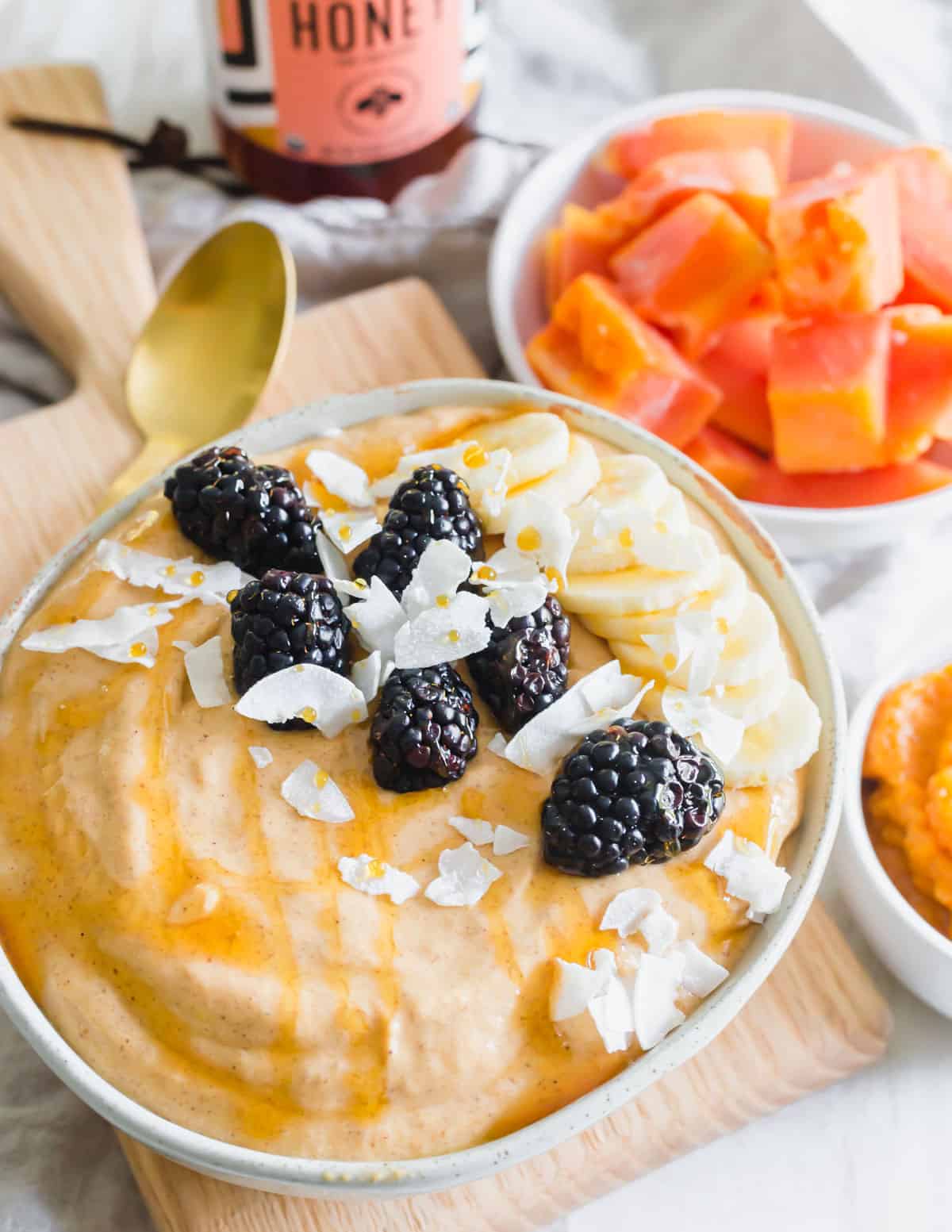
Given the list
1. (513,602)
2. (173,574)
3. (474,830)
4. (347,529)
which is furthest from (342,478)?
(474,830)

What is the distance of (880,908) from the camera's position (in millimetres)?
2141

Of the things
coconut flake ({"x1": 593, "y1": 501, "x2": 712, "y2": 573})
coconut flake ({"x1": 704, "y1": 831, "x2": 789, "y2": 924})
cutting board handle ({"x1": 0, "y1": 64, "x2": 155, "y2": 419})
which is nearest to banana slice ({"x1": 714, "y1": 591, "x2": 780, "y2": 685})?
coconut flake ({"x1": 593, "y1": 501, "x2": 712, "y2": 573})

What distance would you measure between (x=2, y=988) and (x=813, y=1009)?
1.27 metres

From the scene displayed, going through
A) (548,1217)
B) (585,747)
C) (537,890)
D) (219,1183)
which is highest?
(585,747)

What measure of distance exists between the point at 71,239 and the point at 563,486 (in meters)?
1.49

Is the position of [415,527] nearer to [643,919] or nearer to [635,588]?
[635,588]

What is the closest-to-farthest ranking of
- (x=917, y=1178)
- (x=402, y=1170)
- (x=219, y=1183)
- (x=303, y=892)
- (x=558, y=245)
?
(x=402, y=1170) < (x=303, y=892) < (x=219, y=1183) < (x=917, y=1178) < (x=558, y=245)

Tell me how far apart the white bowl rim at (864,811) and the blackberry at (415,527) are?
0.69 meters

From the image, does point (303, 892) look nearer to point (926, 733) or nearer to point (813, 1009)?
point (813, 1009)

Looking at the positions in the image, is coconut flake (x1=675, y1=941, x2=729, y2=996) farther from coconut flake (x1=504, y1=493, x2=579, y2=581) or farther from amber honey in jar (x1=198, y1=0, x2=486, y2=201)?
amber honey in jar (x1=198, y1=0, x2=486, y2=201)

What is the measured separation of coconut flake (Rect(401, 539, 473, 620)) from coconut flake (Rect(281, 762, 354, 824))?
26 cm

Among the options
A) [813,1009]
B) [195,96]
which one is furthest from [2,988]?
[195,96]

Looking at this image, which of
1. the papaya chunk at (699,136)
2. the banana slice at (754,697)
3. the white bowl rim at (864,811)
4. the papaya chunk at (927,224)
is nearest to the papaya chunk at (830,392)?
the papaya chunk at (927,224)

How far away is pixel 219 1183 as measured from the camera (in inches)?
73.0
